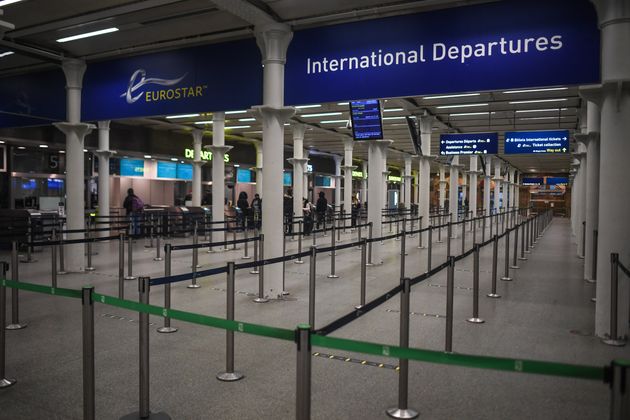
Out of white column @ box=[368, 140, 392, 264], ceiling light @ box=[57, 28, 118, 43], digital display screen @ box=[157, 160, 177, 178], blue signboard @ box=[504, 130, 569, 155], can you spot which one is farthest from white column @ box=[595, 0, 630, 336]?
digital display screen @ box=[157, 160, 177, 178]

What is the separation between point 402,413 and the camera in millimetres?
3793

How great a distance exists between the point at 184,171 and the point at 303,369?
77.3 ft

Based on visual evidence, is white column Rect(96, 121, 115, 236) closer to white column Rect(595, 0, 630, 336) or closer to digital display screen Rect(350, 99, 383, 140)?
digital display screen Rect(350, 99, 383, 140)

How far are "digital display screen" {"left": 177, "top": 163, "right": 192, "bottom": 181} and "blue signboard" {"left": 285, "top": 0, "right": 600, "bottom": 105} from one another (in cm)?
1788

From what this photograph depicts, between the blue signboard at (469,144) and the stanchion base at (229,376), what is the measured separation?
1414 cm

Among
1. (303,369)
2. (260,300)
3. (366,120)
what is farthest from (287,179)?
(303,369)

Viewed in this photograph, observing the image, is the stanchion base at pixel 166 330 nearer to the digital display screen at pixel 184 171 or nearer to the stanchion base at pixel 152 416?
the stanchion base at pixel 152 416

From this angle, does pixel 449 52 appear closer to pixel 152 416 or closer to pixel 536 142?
pixel 152 416

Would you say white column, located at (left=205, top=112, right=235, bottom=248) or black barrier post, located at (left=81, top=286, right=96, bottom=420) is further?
white column, located at (left=205, top=112, right=235, bottom=248)

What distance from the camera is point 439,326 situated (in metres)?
6.31

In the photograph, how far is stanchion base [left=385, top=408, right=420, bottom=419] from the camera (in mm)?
3758

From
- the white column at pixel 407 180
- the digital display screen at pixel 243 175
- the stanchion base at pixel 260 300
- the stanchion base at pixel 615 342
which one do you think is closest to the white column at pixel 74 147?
the stanchion base at pixel 260 300

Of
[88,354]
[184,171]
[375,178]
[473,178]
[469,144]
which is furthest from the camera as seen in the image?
[473,178]

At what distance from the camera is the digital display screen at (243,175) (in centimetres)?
2808
